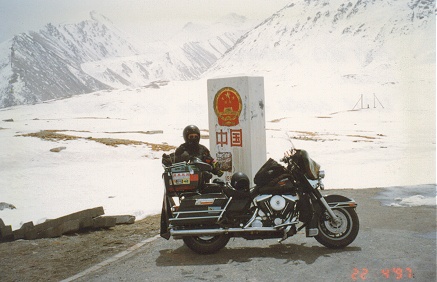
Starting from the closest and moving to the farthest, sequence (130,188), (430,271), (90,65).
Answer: (430,271)
(130,188)
(90,65)

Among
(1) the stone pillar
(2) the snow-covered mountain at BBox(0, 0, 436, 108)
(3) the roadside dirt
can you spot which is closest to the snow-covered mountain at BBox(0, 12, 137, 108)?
(2) the snow-covered mountain at BBox(0, 0, 436, 108)

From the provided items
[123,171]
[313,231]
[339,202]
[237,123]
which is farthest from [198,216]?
[123,171]

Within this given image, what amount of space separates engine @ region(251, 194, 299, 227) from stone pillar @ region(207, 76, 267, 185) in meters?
3.43

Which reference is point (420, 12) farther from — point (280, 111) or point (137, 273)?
point (137, 273)

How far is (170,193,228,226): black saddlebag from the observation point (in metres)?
6.73

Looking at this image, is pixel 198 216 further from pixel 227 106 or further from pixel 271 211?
pixel 227 106

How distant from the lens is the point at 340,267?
19.3 ft

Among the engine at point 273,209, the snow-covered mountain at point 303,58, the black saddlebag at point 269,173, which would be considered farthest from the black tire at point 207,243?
the snow-covered mountain at point 303,58

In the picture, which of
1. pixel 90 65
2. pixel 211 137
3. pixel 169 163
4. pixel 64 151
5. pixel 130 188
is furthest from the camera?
pixel 90 65

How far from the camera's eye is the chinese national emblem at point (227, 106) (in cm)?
1007

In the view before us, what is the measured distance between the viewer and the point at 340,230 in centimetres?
666

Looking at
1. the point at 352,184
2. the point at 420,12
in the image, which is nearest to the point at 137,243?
the point at 352,184

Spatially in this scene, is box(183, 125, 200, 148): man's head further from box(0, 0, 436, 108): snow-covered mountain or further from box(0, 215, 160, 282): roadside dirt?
box(0, 0, 436, 108): snow-covered mountain

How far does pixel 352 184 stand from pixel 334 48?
17057 cm
